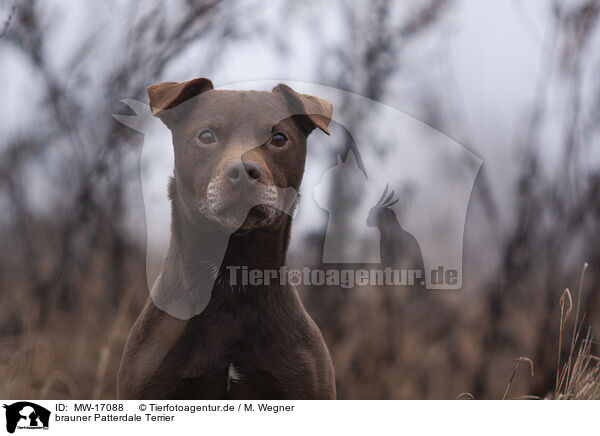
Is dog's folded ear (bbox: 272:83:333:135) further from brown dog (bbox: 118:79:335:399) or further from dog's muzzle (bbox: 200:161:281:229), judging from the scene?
dog's muzzle (bbox: 200:161:281:229)

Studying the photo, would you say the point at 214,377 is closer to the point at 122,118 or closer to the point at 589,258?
the point at 122,118

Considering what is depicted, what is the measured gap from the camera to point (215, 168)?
1849 millimetres

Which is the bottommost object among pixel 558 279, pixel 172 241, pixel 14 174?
pixel 558 279

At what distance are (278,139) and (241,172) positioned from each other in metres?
0.26

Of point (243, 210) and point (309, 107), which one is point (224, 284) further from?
point (309, 107)

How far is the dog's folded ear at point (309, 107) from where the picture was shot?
1.95 metres

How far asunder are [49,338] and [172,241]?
0.87 meters

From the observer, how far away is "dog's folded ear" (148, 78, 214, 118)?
75.4 inches

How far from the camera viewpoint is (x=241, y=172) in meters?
1.76

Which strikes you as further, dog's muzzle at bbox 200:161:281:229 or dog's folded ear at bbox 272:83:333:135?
dog's folded ear at bbox 272:83:333:135

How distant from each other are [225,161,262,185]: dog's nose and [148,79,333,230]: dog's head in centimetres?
3
